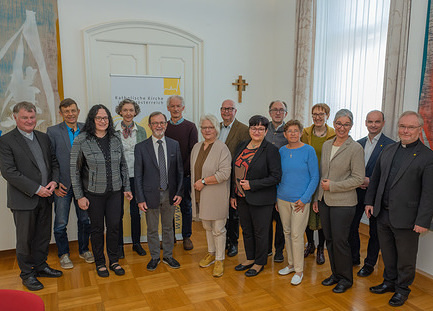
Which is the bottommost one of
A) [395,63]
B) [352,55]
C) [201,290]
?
[201,290]

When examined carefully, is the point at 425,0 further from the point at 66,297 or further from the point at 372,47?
the point at 66,297

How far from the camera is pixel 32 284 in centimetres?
285

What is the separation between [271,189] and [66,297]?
1920mm

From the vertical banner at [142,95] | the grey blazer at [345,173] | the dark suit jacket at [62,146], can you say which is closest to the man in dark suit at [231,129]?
the grey blazer at [345,173]

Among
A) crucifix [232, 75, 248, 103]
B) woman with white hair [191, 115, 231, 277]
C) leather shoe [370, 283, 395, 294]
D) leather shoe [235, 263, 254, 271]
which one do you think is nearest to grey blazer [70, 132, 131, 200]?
woman with white hair [191, 115, 231, 277]

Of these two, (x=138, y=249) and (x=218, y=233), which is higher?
(x=218, y=233)

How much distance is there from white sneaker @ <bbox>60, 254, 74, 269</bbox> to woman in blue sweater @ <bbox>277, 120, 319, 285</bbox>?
211 centimetres

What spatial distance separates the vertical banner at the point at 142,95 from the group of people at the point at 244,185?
65 centimetres

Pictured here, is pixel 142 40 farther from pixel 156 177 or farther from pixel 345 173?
pixel 345 173

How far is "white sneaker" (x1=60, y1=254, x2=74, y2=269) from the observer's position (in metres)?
3.26

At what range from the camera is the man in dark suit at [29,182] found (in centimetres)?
271

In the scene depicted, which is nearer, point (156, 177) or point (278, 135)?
point (156, 177)

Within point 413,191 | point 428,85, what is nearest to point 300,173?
point 413,191

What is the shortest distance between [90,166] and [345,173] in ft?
6.94
